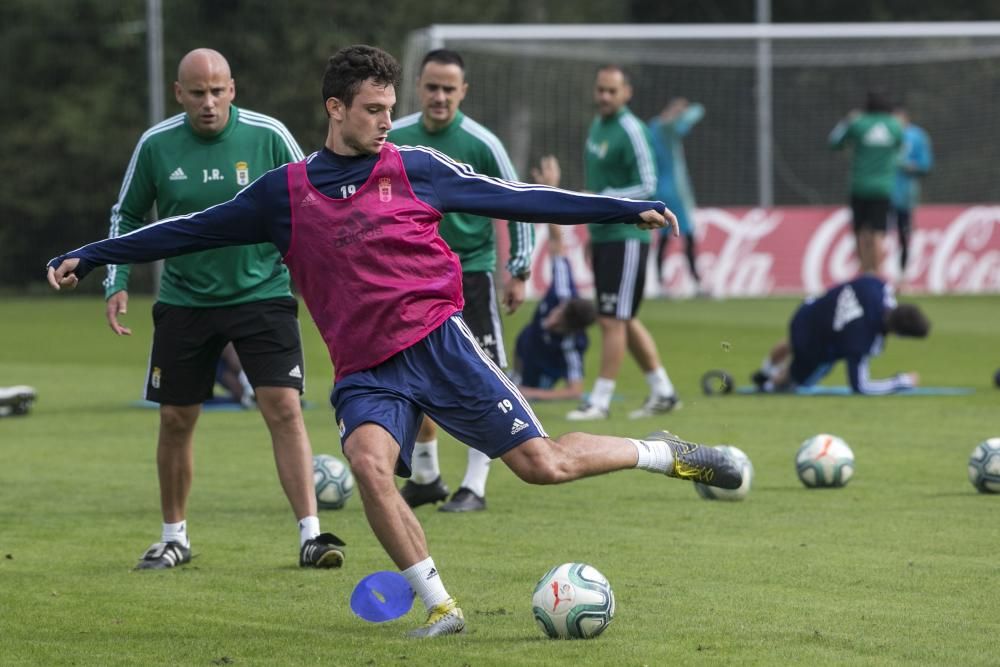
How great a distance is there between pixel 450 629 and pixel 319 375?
11172 millimetres

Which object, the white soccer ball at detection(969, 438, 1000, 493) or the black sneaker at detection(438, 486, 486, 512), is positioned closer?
the black sneaker at detection(438, 486, 486, 512)

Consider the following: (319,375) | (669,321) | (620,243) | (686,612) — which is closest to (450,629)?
(686,612)

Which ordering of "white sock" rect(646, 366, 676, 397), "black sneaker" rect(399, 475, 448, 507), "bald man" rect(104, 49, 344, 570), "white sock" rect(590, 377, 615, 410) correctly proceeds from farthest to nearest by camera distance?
"white sock" rect(646, 366, 676, 397) → "white sock" rect(590, 377, 615, 410) → "black sneaker" rect(399, 475, 448, 507) → "bald man" rect(104, 49, 344, 570)

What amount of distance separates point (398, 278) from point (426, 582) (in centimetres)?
106

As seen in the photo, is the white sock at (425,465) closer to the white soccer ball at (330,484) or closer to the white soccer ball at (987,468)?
the white soccer ball at (330,484)

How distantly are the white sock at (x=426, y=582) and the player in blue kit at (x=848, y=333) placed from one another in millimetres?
8468

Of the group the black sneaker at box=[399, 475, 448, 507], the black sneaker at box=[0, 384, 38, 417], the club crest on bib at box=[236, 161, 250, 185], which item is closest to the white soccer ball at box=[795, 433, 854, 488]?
the black sneaker at box=[399, 475, 448, 507]

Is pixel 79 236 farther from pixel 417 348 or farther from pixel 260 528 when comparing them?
pixel 417 348

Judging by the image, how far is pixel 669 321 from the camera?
74.3ft

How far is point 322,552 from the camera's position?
733 cm

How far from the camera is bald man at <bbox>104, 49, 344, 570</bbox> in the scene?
757 centimetres

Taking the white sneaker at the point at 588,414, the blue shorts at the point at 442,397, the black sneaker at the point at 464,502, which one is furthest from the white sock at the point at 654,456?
the white sneaker at the point at 588,414

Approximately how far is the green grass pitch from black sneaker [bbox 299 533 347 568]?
0.23ft

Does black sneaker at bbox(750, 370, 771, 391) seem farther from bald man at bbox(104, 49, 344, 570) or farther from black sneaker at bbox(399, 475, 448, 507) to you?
bald man at bbox(104, 49, 344, 570)
